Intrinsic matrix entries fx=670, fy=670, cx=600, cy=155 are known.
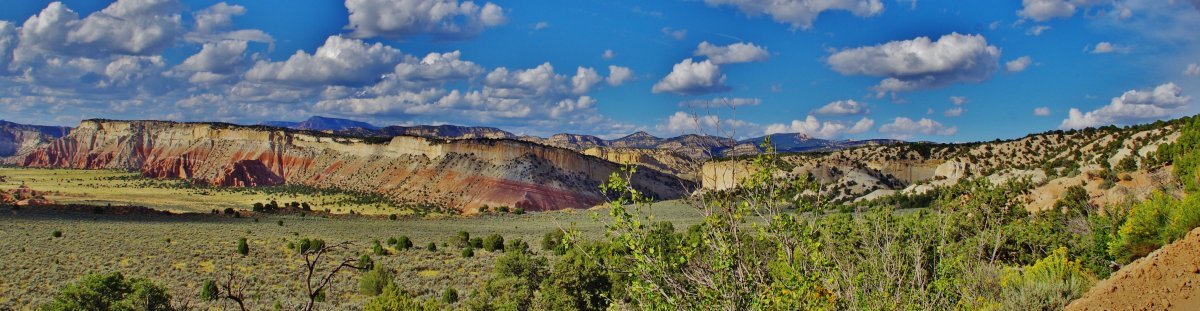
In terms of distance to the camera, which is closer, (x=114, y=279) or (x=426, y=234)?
(x=114, y=279)

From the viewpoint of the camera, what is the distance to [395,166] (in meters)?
101

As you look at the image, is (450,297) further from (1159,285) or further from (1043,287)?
(1159,285)

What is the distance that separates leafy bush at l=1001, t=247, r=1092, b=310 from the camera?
10391 mm

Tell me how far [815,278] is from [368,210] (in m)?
76.1

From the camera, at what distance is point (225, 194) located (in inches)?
3752

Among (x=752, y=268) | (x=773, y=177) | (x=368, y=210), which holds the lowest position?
(x=368, y=210)

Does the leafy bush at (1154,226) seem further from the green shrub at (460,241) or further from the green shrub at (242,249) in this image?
the green shrub at (242,249)

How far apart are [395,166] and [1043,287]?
320 feet

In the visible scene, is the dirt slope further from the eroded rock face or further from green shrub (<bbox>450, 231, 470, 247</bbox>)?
the eroded rock face

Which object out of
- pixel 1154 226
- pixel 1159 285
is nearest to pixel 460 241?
pixel 1154 226

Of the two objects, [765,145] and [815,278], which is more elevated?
[765,145]

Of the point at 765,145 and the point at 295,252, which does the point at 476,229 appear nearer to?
the point at 295,252

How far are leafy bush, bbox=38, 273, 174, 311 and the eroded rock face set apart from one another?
59138 mm

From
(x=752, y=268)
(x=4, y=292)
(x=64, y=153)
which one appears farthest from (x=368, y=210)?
(x=64, y=153)
